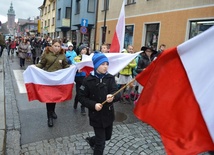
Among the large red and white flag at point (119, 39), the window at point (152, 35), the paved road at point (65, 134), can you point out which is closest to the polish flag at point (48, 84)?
the paved road at point (65, 134)

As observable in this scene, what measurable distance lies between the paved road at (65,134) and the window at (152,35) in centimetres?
904

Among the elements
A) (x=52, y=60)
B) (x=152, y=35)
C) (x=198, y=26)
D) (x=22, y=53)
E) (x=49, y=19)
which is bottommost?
(x=22, y=53)

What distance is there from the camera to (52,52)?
17.4 feet

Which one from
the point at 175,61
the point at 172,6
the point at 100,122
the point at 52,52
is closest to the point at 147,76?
the point at 175,61

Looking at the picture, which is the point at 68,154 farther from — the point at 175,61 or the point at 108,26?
the point at 108,26

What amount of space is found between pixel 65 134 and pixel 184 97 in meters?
2.73

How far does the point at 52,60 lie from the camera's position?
5.33m

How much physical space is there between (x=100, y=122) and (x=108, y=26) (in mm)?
18367

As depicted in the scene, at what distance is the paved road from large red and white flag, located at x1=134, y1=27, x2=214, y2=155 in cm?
148

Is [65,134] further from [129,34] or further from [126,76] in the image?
[129,34]

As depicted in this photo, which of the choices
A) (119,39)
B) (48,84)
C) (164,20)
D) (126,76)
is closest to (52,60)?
(48,84)

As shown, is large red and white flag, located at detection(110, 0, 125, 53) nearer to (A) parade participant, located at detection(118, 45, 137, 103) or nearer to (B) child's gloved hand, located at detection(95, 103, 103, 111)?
(A) parade participant, located at detection(118, 45, 137, 103)

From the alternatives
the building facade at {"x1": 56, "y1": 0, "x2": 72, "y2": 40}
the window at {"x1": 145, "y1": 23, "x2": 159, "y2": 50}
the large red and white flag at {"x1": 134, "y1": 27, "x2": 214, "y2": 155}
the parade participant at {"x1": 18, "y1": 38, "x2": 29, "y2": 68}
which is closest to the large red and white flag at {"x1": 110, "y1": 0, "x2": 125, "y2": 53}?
the large red and white flag at {"x1": 134, "y1": 27, "x2": 214, "y2": 155}

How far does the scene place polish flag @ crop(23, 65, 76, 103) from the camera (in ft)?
17.5
